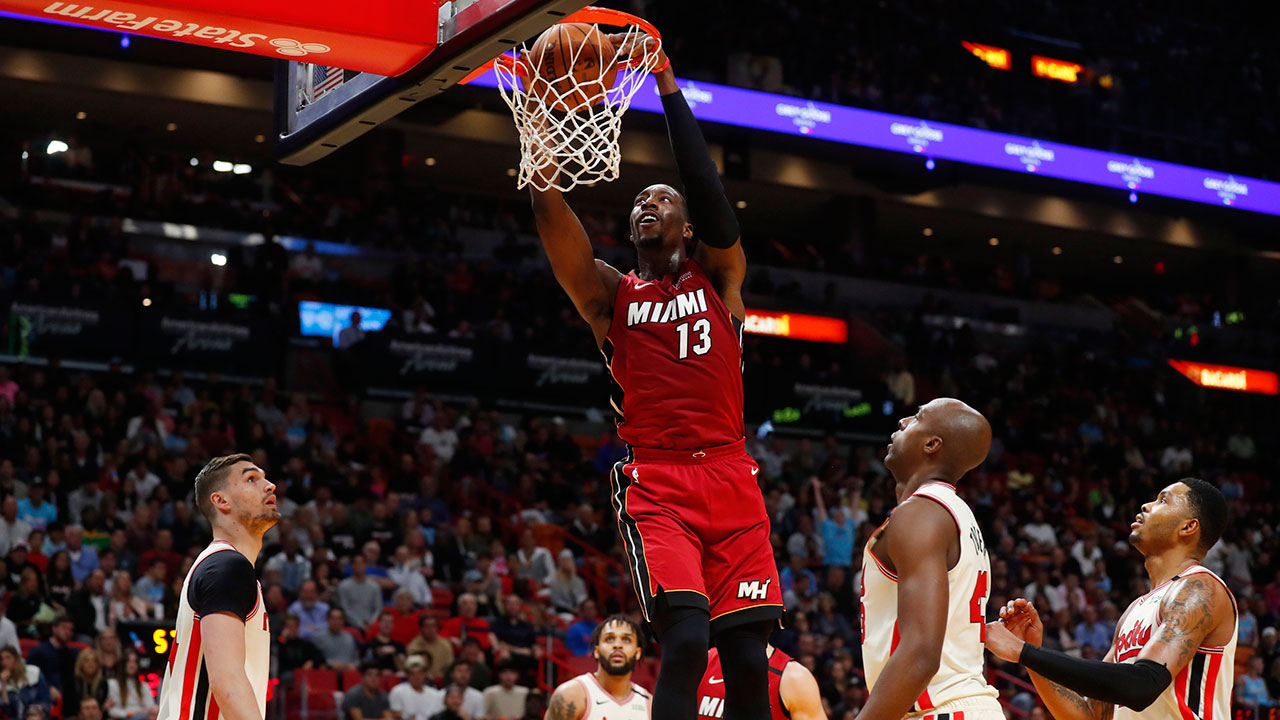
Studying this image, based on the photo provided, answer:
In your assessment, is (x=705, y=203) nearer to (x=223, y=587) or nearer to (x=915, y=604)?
(x=915, y=604)

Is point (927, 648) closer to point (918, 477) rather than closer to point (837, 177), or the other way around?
point (918, 477)

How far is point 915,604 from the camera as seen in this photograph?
3947 mm

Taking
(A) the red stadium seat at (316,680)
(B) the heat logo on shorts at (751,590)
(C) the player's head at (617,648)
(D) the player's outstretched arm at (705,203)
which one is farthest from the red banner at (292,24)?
(A) the red stadium seat at (316,680)

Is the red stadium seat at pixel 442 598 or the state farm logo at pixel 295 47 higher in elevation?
the state farm logo at pixel 295 47

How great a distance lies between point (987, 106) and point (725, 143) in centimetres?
565

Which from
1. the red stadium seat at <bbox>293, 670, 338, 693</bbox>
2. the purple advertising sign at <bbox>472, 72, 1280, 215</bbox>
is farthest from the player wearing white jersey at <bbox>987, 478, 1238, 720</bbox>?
the purple advertising sign at <bbox>472, 72, 1280, 215</bbox>

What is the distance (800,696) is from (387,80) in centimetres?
346

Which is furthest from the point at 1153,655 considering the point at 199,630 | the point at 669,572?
the point at 199,630

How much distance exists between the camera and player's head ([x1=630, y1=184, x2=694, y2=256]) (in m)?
5.23

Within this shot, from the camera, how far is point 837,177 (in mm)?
25859

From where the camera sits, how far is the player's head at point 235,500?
5.14 metres

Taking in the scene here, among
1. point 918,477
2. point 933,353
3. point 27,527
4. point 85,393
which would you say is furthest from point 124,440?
point 933,353

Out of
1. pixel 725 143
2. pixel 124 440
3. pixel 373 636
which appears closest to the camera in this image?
pixel 373 636

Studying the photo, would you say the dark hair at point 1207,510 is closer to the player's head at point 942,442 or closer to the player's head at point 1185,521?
the player's head at point 1185,521
